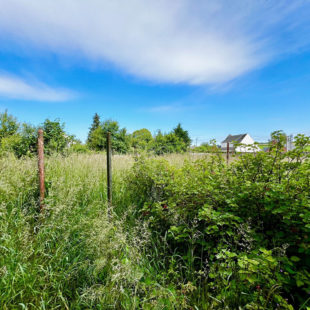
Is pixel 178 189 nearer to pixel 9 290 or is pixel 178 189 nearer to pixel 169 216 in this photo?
pixel 169 216

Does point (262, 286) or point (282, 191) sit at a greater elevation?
point (282, 191)

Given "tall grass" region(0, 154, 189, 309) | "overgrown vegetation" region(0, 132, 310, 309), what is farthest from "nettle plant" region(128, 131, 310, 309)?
"tall grass" region(0, 154, 189, 309)

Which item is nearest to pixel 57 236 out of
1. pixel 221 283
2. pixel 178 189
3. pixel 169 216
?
pixel 169 216

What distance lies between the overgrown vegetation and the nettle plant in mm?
10

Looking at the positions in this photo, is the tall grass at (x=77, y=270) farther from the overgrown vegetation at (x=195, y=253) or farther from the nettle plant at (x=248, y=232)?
the nettle plant at (x=248, y=232)

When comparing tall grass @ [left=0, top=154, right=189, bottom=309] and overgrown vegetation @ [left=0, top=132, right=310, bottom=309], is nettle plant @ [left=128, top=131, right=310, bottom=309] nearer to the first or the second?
overgrown vegetation @ [left=0, top=132, right=310, bottom=309]

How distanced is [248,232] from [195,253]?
2.29 feet

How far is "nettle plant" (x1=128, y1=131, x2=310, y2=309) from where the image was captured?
4.23 ft

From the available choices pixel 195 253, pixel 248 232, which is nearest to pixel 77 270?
pixel 195 253

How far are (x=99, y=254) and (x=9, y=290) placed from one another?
28.6 inches

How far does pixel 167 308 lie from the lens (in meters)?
1.32

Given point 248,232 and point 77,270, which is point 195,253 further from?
point 77,270

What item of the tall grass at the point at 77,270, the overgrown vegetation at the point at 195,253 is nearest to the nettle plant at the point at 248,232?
the overgrown vegetation at the point at 195,253

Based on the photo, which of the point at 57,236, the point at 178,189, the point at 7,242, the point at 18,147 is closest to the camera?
the point at 7,242
